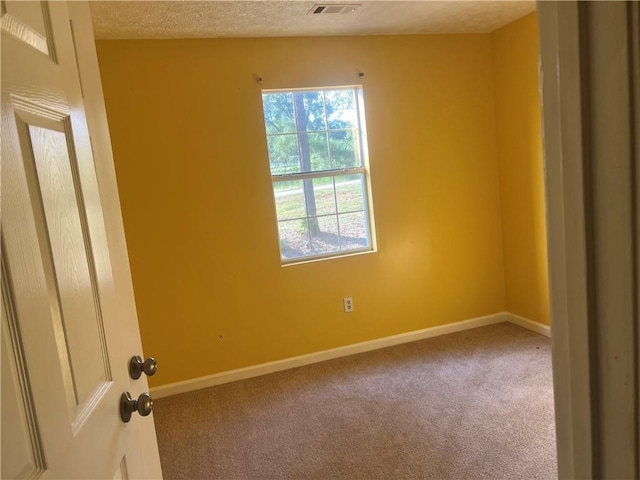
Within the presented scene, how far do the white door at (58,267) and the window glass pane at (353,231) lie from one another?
2.47 metres

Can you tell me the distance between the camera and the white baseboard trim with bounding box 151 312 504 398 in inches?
125

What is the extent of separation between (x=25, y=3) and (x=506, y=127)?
11.5 feet

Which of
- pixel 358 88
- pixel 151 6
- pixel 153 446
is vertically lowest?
pixel 153 446

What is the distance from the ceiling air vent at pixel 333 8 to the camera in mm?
2662

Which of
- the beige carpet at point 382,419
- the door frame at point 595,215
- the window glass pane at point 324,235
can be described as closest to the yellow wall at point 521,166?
the beige carpet at point 382,419

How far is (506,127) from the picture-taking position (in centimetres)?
360

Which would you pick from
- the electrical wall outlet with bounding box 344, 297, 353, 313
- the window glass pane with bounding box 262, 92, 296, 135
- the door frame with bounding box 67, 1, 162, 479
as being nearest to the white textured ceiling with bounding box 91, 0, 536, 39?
the window glass pane with bounding box 262, 92, 296, 135

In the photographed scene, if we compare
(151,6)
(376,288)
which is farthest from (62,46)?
(376,288)

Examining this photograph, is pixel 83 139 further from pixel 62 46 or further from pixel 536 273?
pixel 536 273

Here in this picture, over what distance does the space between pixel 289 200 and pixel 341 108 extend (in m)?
0.80

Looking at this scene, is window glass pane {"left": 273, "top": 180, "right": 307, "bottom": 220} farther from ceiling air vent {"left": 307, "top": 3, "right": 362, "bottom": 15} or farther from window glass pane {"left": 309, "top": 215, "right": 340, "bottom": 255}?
ceiling air vent {"left": 307, "top": 3, "right": 362, "bottom": 15}

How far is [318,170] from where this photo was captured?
337cm

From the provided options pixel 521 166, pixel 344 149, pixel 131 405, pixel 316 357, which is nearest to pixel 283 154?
pixel 344 149

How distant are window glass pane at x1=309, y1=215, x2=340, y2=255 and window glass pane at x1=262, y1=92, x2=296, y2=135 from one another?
708 mm
